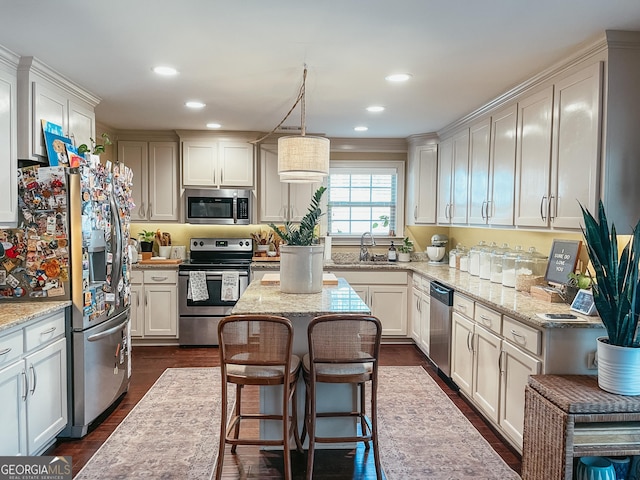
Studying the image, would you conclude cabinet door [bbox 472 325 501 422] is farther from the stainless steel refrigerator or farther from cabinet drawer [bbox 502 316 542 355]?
the stainless steel refrigerator

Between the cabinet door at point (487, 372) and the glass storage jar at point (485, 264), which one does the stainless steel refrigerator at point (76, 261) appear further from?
the glass storage jar at point (485, 264)

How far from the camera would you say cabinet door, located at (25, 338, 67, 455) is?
2.52 m

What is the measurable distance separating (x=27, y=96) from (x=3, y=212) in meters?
0.78

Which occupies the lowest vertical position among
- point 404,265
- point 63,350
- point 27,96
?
point 63,350

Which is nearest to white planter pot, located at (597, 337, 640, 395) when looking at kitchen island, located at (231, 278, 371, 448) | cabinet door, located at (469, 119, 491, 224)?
kitchen island, located at (231, 278, 371, 448)

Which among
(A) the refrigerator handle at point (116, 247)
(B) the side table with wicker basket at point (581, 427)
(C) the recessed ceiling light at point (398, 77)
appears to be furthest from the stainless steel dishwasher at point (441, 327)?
(A) the refrigerator handle at point (116, 247)

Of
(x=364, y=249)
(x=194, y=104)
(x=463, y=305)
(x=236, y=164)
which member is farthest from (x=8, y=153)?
(x=364, y=249)

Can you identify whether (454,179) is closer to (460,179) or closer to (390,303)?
(460,179)

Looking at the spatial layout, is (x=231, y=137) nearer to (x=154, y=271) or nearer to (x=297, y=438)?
(x=154, y=271)

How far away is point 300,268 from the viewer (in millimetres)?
3008

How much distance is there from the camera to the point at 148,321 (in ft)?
16.4

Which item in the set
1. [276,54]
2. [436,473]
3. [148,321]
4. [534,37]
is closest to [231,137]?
[148,321]

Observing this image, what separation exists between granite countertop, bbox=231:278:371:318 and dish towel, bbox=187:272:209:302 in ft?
6.02

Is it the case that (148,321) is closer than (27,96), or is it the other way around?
(27,96)
